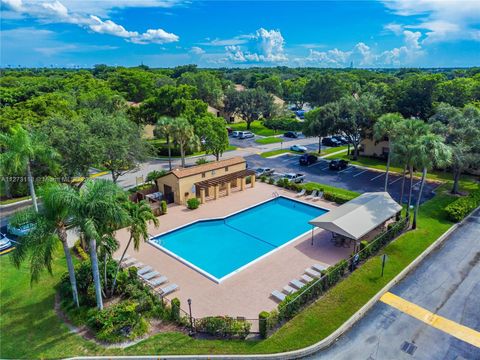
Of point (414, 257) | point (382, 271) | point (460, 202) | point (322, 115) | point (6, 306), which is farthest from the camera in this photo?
point (322, 115)

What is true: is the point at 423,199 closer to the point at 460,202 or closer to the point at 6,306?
the point at 460,202

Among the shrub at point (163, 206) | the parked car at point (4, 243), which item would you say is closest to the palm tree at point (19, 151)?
the parked car at point (4, 243)

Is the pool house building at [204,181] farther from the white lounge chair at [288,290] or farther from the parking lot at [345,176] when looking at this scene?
the white lounge chair at [288,290]

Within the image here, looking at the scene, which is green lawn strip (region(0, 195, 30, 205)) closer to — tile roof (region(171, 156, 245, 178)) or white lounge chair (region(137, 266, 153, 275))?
tile roof (region(171, 156, 245, 178))

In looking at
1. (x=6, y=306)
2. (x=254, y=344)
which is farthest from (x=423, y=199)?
(x=6, y=306)

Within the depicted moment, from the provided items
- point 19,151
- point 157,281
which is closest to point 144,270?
point 157,281

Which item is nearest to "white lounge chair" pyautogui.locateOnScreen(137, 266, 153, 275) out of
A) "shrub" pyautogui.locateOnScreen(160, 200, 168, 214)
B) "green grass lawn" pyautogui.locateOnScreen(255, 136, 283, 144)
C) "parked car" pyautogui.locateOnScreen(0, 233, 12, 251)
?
"shrub" pyautogui.locateOnScreen(160, 200, 168, 214)
